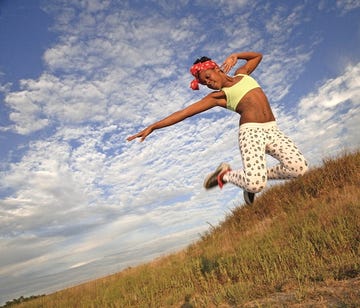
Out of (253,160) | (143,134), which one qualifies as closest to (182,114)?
(143,134)

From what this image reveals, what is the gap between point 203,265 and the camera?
6.51 meters

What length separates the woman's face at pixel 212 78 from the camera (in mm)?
5320

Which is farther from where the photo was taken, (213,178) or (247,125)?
(213,178)

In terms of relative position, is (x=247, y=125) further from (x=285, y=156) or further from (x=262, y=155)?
(x=285, y=156)

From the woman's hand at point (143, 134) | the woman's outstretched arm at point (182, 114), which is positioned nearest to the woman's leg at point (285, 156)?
the woman's outstretched arm at point (182, 114)

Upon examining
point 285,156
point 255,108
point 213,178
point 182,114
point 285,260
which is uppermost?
point 182,114

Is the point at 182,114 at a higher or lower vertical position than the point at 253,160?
higher

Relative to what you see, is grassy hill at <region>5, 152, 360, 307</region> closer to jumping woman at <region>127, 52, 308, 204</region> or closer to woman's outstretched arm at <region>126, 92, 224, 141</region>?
jumping woman at <region>127, 52, 308, 204</region>

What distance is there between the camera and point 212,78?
532 cm

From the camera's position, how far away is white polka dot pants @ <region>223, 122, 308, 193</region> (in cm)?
480

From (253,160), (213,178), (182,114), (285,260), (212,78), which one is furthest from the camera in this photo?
(213,178)

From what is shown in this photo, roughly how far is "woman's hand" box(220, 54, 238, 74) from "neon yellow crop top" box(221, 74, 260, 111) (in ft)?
0.93

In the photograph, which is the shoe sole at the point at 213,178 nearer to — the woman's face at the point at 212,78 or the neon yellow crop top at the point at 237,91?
the neon yellow crop top at the point at 237,91

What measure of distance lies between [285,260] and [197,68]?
3.07 meters
